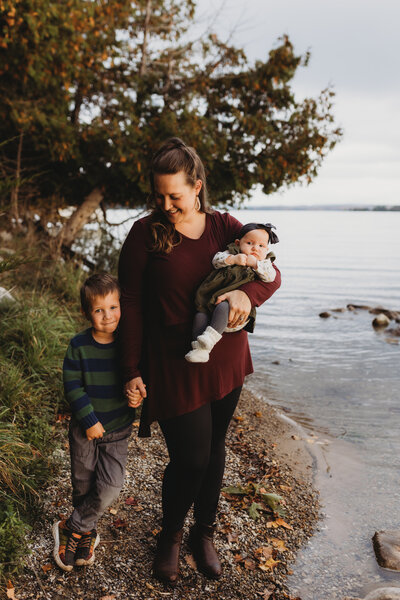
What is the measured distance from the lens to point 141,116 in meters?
9.09

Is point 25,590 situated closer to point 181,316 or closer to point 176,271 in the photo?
point 181,316

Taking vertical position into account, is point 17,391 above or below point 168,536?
above

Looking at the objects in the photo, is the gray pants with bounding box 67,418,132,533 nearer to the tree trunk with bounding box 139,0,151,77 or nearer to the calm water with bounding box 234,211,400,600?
the calm water with bounding box 234,211,400,600

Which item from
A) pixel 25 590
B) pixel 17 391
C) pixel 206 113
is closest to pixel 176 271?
pixel 25 590

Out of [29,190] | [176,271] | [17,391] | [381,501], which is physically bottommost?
[381,501]

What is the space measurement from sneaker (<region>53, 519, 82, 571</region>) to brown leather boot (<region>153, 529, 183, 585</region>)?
1.58ft

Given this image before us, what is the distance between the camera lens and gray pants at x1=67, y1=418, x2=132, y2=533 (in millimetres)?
Result: 2701

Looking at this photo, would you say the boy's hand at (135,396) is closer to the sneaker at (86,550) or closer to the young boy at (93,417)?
the young boy at (93,417)

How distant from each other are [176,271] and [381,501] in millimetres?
3260

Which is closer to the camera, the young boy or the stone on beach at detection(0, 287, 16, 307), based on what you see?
the young boy

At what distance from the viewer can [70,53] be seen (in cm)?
716

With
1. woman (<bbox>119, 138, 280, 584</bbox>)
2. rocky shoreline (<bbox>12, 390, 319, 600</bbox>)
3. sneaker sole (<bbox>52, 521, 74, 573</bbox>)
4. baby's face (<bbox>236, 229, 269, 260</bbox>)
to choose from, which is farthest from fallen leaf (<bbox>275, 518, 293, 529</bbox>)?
baby's face (<bbox>236, 229, 269, 260</bbox>)

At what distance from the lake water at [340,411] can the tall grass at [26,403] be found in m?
1.75

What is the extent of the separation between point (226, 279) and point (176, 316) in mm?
317
